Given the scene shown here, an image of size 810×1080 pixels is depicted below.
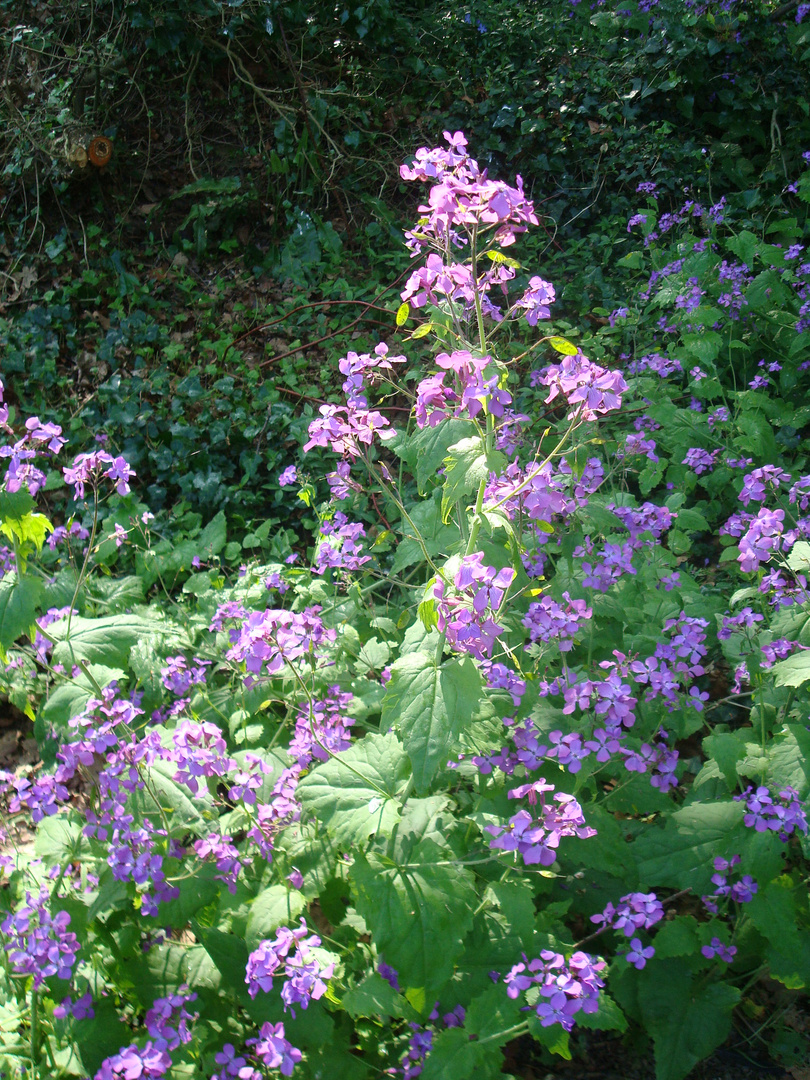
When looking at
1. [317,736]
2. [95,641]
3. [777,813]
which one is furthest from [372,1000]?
[95,641]

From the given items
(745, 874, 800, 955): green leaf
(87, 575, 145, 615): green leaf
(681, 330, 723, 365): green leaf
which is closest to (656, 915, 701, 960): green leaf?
(745, 874, 800, 955): green leaf

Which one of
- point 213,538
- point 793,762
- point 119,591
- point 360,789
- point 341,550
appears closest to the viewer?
point 793,762

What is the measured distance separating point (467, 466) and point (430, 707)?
50cm

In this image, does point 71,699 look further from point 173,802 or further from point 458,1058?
point 458,1058

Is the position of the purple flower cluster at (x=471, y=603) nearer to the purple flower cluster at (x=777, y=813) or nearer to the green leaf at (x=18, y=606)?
the purple flower cluster at (x=777, y=813)

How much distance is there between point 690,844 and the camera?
1.90 metres

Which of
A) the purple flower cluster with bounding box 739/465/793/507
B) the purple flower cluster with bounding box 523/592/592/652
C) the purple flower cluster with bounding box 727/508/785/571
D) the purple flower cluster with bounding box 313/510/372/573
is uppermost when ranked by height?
the purple flower cluster with bounding box 727/508/785/571

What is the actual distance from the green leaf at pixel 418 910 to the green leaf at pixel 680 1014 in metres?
0.57

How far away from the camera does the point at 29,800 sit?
2.10 meters

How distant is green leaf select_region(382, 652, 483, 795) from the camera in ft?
5.11

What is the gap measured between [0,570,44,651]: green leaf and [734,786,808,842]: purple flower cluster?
1845mm

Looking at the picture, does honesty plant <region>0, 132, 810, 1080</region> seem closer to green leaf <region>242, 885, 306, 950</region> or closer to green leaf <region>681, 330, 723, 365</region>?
green leaf <region>242, 885, 306, 950</region>

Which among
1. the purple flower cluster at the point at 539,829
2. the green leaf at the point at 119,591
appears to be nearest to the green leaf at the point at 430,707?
the purple flower cluster at the point at 539,829

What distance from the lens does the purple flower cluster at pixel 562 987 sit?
4.86 feet
